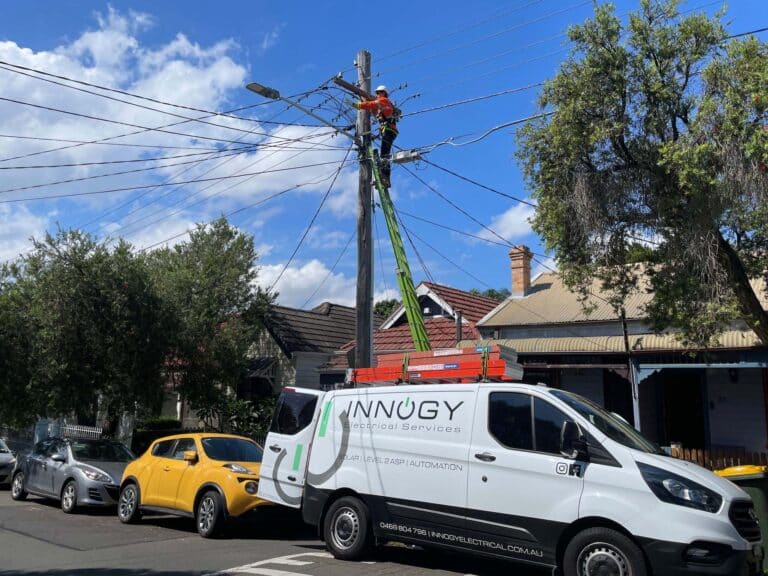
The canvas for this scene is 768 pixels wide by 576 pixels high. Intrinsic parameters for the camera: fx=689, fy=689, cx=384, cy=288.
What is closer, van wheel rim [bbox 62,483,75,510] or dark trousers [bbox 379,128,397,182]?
van wheel rim [bbox 62,483,75,510]

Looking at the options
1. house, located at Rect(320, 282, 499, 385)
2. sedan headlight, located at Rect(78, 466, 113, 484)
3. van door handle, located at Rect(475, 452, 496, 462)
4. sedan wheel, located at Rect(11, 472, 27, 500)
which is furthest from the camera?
house, located at Rect(320, 282, 499, 385)

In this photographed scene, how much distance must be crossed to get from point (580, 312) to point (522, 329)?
5.02ft

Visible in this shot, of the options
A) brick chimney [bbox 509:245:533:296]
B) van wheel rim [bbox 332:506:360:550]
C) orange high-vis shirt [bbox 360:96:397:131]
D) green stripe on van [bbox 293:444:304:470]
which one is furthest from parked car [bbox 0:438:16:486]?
brick chimney [bbox 509:245:533:296]

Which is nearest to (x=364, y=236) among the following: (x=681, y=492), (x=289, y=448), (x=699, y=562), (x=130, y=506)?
(x=289, y=448)

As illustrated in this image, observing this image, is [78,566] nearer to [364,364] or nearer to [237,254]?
[364,364]

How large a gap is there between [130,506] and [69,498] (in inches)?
83.2

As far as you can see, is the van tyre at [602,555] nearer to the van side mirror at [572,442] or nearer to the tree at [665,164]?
the van side mirror at [572,442]

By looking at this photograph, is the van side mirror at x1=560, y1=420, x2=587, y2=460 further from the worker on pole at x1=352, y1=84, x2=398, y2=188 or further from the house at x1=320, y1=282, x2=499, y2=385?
the house at x1=320, y1=282, x2=499, y2=385

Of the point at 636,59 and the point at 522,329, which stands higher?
the point at 636,59

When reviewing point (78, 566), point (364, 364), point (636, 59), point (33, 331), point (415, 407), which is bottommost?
point (78, 566)

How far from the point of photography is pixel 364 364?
1217 cm

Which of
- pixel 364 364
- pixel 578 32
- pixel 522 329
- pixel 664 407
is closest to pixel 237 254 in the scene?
pixel 522 329

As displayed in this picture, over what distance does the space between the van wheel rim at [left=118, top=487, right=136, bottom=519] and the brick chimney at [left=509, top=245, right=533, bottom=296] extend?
1218 cm

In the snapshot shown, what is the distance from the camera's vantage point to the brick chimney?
2019 centimetres
